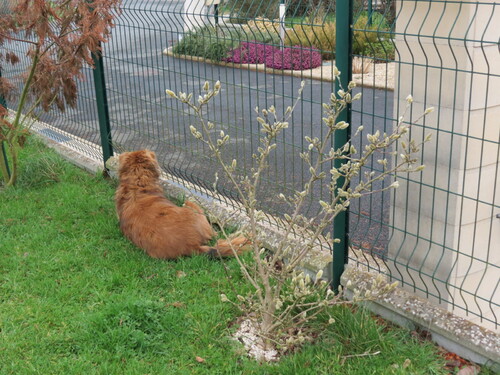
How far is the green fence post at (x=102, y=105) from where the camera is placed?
6.46 metres

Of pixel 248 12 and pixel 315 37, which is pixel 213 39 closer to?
pixel 248 12

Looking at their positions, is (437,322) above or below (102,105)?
below

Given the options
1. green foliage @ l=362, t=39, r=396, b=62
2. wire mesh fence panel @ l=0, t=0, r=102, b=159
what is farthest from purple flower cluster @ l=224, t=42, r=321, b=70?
wire mesh fence panel @ l=0, t=0, r=102, b=159

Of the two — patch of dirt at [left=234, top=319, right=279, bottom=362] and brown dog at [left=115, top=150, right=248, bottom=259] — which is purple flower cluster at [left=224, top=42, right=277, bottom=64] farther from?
patch of dirt at [left=234, top=319, right=279, bottom=362]

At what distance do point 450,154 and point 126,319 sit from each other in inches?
88.8

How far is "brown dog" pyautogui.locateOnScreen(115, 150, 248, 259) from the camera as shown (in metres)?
4.77

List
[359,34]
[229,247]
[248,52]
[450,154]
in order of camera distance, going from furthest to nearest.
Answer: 1. [359,34]
2. [229,247]
3. [248,52]
4. [450,154]

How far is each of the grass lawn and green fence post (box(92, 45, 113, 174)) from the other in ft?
4.66

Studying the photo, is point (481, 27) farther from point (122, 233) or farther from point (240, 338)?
point (122, 233)

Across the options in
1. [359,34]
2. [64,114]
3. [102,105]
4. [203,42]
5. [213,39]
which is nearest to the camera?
[203,42]

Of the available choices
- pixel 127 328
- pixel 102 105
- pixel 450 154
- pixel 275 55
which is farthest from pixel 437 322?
pixel 275 55

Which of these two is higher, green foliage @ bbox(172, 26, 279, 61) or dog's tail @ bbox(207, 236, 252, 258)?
green foliage @ bbox(172, 26, 279, 61)

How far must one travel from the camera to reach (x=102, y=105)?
Answer: 669 cm

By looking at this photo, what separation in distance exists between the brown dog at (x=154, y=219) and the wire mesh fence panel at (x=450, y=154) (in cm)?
150
